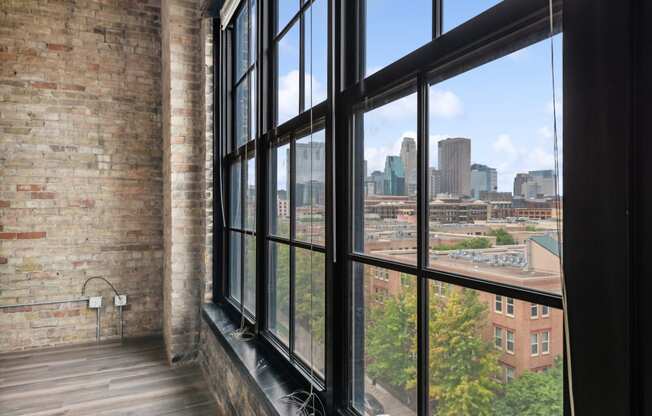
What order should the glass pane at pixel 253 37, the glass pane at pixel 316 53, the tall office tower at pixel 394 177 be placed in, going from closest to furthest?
1. the tall office tower at pixel 394 177
2. the glass pane at pixel 316 53
3. the glass pane at pixel 253 37

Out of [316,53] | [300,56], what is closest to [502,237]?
[316,53]

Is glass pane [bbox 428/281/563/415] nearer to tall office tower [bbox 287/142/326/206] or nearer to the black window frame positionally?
the black window frame

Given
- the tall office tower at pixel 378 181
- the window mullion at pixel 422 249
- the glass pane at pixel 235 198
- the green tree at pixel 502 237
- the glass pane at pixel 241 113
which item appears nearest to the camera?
the green tree at pixel 502 237

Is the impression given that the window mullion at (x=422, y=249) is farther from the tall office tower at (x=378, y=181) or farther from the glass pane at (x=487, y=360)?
the tall office tower at (x=378, y=181)

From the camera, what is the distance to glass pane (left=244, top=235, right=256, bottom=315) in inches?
113

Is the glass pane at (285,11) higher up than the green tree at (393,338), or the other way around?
the glass pane at (285,11)

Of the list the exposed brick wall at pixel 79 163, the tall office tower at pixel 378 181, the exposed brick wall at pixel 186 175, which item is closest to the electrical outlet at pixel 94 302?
the exposed brick wall at pixel 79 163

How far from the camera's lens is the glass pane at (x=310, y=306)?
183 cm

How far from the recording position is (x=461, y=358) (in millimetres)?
1007

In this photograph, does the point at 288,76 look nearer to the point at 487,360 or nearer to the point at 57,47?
the point at 487,360

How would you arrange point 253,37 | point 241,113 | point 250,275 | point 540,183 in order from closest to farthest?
point 540,183 < point 253,37 < point 250,275 < point 241,113

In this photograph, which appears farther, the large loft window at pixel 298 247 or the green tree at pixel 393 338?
the large loft window at pixel 298 247

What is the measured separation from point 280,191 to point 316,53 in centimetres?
83

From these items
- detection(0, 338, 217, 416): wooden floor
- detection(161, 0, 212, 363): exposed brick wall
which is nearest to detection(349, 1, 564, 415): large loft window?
detection(0, 338, 217, 416): wooden floor
